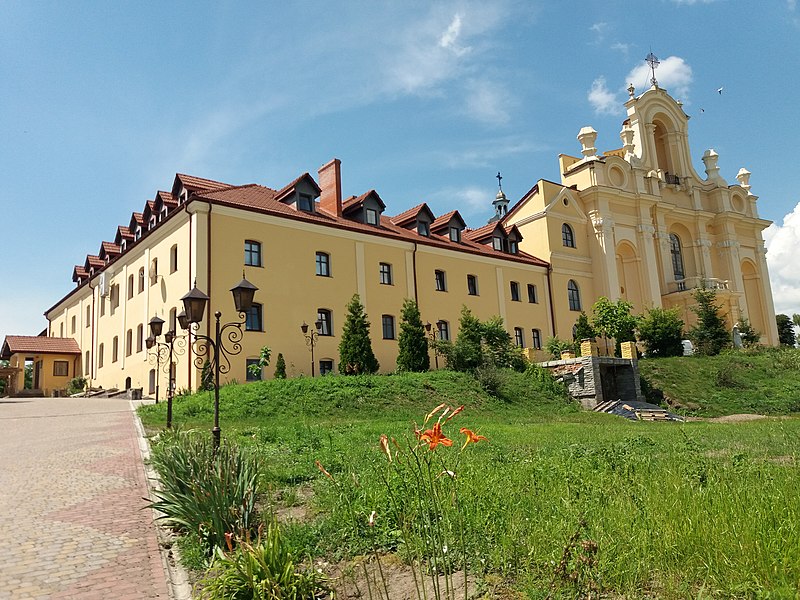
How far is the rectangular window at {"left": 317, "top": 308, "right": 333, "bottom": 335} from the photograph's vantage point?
28.3m

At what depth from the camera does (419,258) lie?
32594 mm

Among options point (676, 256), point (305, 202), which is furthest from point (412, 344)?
point (676, 256)

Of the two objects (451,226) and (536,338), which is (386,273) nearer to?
(451,226)

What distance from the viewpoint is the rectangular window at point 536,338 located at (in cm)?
3694

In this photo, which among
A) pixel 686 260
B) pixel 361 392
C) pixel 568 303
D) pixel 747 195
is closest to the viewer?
pixel 361 392

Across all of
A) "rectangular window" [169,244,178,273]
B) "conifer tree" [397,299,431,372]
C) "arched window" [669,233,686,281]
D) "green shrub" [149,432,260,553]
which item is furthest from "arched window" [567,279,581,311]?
"green shrub" [149,432,260,553]

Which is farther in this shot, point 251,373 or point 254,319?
point 254,319

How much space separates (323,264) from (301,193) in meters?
3.46

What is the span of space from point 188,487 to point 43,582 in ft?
4.52

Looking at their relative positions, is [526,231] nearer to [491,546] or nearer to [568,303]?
[568,303]

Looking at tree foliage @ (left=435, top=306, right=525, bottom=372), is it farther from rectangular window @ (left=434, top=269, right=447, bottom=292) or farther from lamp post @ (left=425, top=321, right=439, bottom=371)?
rectangular window @ (left=434, top=269, right=447, bottom=292)

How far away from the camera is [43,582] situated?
534 cm

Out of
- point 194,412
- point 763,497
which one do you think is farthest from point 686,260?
point 763,497

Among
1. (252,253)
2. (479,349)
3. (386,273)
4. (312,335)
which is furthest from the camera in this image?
(386,273)
